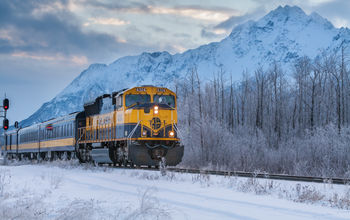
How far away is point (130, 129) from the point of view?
60.5ft

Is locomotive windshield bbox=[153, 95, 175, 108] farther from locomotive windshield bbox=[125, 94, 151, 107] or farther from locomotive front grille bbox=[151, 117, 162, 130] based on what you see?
locomotive front grille bbox=[151, 117, 162, 130]

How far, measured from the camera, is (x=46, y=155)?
31922 mm

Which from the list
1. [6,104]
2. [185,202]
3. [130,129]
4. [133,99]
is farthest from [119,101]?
[185,202]

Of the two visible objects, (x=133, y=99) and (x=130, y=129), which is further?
(x=133, y=99)

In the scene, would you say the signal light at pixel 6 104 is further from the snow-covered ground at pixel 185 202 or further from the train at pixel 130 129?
the snow-covered ground at pixel 185 202

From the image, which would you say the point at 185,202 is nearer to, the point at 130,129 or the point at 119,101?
the point at 130,129

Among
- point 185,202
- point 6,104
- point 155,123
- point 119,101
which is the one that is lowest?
point 185,202

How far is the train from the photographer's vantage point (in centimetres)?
1836

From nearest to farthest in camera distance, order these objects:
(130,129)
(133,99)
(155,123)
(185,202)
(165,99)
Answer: (185,202) → (130,129) → (155,123) → (133,99) → (165,99)

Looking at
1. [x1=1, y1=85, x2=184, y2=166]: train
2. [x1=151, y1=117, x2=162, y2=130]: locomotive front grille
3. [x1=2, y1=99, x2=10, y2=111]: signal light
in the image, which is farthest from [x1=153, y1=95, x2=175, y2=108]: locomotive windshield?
[x1=2, y1=99, x2=10, y2=111]: signal light

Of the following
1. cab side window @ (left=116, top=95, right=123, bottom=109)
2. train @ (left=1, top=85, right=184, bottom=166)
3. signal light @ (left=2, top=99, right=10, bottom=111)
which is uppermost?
signal light @ (left=2, top=99, right=10, bottom=111)

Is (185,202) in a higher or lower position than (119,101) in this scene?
lower

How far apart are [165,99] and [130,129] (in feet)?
7.30

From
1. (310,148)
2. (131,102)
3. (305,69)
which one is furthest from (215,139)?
(305,69)
